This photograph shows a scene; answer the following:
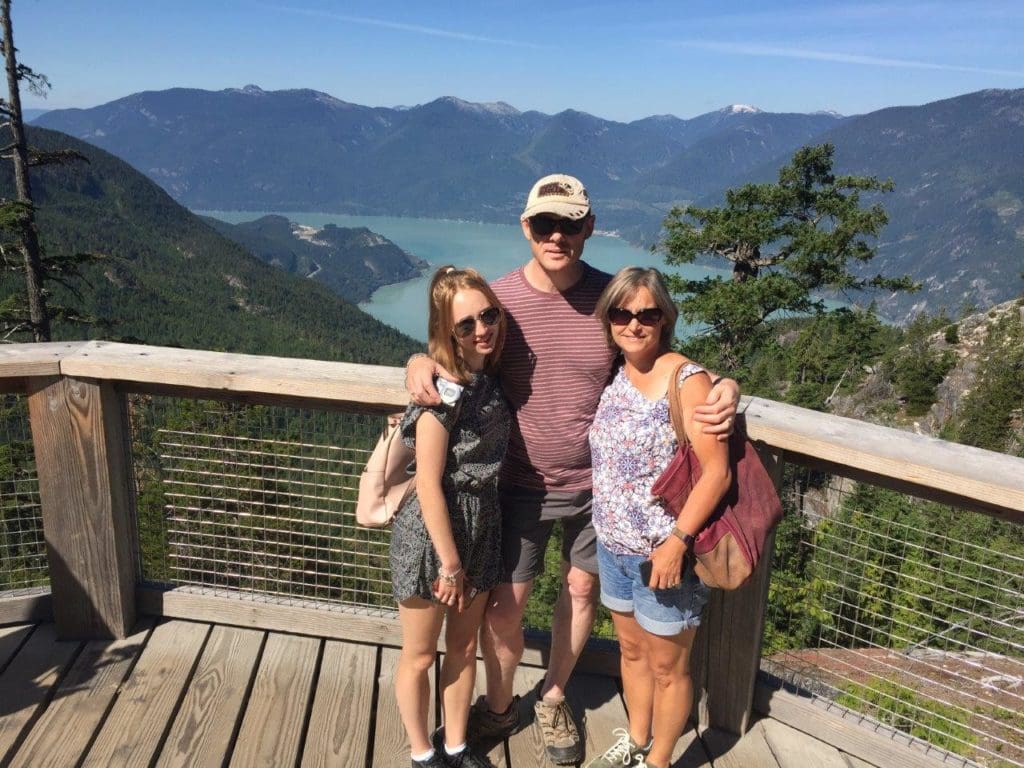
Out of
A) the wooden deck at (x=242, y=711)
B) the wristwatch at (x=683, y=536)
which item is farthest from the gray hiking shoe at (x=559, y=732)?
the wristwatch at (x=683, y=536)

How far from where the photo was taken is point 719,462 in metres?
1.98

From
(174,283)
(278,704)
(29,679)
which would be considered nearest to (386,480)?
(278,704)

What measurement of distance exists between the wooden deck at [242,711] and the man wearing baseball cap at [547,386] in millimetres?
572

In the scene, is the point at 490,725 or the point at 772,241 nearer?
the point at 490,725

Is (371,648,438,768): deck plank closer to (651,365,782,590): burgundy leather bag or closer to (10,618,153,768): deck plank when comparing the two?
(10,618,153,768): deck plank

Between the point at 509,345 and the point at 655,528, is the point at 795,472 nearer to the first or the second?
the point at 655,528

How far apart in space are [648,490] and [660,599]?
1.06ft

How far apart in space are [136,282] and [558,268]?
103796 millimetres

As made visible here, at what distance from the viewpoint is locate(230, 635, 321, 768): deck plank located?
244 centimetres

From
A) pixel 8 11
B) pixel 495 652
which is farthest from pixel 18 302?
pixel 495 652

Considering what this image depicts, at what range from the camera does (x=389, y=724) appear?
2.61m

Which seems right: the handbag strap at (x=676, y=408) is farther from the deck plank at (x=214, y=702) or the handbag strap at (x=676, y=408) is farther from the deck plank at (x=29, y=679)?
the deck plank at (x=29, y=679)

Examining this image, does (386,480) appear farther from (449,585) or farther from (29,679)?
(29,679)

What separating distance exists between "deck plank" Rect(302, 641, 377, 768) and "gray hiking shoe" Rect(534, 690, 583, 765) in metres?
0.59
